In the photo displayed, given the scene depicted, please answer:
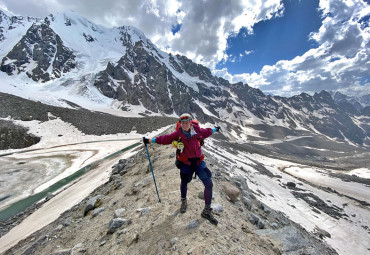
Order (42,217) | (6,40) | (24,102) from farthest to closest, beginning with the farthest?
(6,40)
(24,102)
(42,217)

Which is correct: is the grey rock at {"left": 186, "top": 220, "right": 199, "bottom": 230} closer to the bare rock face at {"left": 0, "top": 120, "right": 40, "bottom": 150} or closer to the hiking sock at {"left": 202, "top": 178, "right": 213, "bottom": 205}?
the hiking sock at {"left": 202, "top": 178, "right": 213, "bottom": 205}

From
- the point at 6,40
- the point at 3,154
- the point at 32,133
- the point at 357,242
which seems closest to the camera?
the point at 357,242

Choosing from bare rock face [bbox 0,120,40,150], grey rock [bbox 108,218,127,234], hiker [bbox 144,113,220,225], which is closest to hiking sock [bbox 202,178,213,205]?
hiker [bbox 144,113,220,225]

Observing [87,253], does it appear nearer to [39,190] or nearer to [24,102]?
[39,190]

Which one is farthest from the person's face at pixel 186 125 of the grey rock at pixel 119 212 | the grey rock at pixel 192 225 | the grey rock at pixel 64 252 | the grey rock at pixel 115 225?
the grey rock at pixel 64 252

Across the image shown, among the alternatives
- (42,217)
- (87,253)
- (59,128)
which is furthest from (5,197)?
(59,128)

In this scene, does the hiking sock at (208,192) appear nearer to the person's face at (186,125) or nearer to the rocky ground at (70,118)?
the person's face at (186,125)

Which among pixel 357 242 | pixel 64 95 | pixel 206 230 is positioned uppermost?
pixel 64 95

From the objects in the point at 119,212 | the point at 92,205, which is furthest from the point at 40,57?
the point at 119,212

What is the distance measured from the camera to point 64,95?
120875 millimetres

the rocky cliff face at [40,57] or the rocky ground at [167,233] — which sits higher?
the rocky cliff face at [40,57]

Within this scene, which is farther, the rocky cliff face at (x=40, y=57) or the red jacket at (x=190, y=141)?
the rocky cliff face at (x=40, y=57)

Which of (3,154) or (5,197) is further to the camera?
(3,154)

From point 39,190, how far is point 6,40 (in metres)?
224
